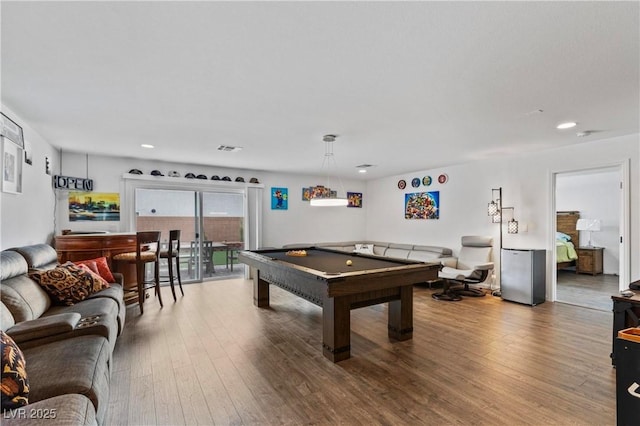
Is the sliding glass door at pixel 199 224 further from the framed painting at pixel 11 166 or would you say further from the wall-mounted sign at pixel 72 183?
the framed painting at pixel 11 166

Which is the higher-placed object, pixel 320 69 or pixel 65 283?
pixel 320 69

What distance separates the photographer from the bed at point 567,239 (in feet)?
22.3

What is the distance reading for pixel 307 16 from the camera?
1651 millimetres

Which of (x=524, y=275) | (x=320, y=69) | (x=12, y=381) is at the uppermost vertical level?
(x=320, y=69)

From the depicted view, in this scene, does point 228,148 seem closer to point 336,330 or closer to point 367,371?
point 336,330

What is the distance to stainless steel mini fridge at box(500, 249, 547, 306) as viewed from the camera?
4.50m

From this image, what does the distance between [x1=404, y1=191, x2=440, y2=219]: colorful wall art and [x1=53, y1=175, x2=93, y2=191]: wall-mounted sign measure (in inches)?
249

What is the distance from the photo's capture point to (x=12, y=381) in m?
1.31

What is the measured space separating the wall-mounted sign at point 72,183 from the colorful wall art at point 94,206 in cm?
18

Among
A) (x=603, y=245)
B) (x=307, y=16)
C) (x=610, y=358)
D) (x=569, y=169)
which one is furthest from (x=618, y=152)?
(x=307, y=16)

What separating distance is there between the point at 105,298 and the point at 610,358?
4.78 m

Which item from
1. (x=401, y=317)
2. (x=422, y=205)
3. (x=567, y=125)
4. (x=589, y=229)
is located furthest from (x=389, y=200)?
(x=401, y=317)

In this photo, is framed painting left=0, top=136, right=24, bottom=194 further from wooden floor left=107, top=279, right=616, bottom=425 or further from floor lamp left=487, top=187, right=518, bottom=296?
floor lamp left=487, top=187, right=518, bottom=296

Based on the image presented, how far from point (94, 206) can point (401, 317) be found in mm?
5266
